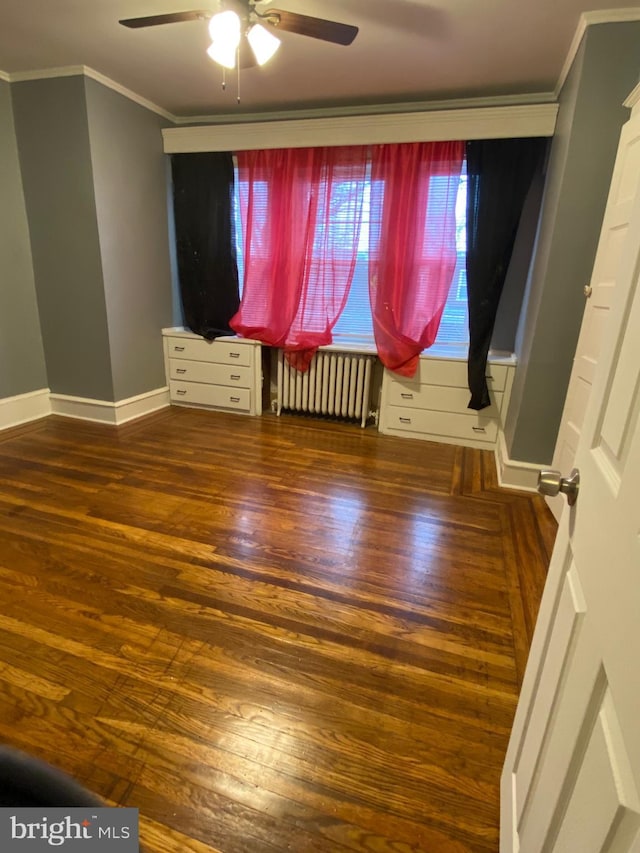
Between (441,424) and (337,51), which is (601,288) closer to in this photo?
(441,424)

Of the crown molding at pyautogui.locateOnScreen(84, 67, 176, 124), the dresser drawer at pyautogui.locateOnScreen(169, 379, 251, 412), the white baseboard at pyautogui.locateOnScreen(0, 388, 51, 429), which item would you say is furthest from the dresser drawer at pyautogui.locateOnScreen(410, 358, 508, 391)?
the white baseboard at pyautogui.locateOnScreen(0, 388, 51, 429)

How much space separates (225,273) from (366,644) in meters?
3.47

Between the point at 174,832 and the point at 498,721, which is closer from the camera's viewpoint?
the point at 174,832

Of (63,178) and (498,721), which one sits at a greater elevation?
(63,178)

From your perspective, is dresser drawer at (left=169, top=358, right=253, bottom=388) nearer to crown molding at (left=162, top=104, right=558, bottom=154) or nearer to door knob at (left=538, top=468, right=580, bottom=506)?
crown molding at (left=162, top=104, right=558, bottom=154)

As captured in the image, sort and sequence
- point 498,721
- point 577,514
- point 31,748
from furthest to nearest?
1. point 498,721
2. point 31,748
3. point 577,514

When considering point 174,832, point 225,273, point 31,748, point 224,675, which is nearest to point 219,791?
point 174,832

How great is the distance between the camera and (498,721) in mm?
1354

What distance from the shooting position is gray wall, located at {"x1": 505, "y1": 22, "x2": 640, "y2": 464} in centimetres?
223

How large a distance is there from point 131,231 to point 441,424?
3.02 m

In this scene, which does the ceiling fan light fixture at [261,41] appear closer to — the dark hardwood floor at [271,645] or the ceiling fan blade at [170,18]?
the ceiling fan blade at [170,18]

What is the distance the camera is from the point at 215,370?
164 inches

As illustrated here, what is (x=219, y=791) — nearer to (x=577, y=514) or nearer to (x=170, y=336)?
(x=577, y=514)

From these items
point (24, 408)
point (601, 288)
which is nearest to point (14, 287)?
point (24, 408)
